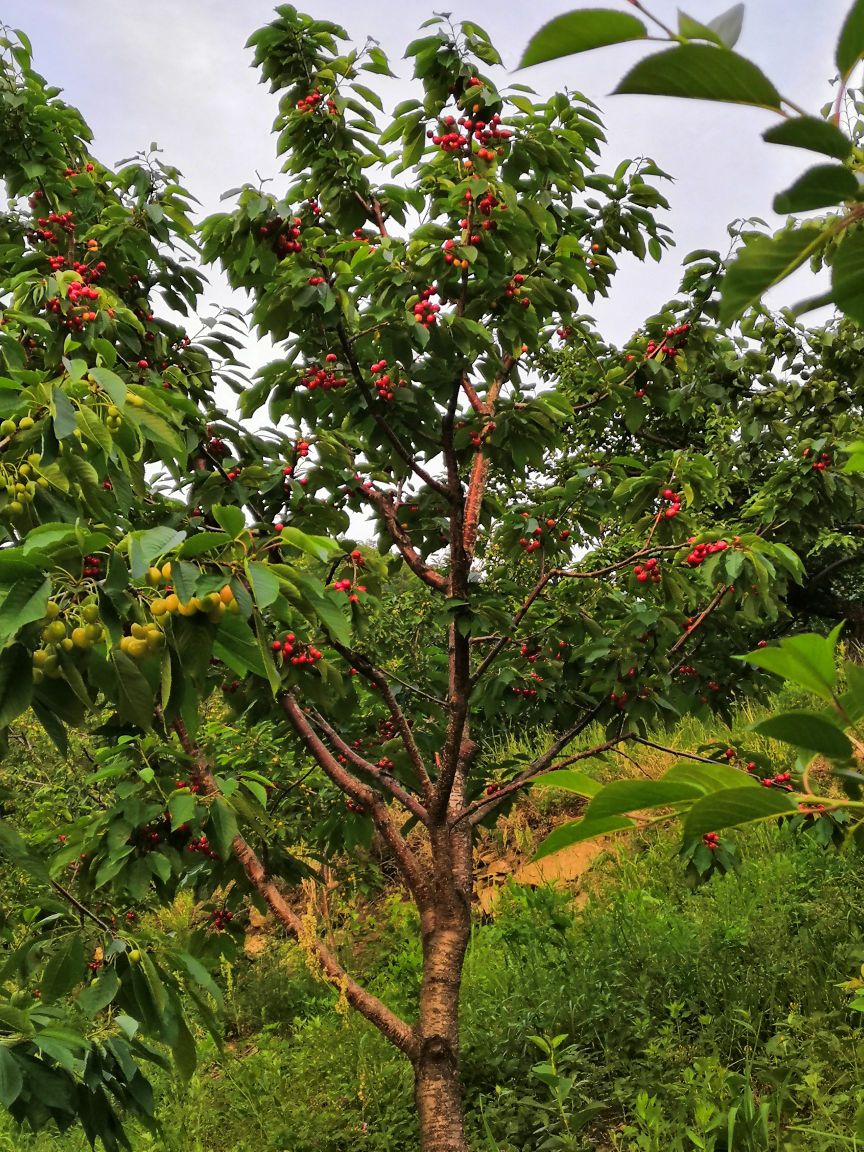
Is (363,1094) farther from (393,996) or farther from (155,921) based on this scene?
(155,921)

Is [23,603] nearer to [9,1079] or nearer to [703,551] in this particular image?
[9,1079]

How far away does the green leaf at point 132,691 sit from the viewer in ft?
4.30

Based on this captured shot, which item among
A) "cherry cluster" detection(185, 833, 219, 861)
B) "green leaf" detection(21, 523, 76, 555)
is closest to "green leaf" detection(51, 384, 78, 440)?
"green leaf" detection(21, 523, 76, 555)

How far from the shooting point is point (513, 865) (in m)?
6.30

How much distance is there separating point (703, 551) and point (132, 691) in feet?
6.98

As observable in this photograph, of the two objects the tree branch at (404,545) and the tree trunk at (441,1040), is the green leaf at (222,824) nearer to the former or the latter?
the tree trunk at (441,1040)

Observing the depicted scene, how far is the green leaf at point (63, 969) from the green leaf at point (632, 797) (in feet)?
6.65

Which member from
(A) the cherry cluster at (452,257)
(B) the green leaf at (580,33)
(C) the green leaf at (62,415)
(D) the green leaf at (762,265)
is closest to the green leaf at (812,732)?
(D) the green leaf at (762,265)

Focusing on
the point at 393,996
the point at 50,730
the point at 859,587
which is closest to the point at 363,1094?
the point at 393,996

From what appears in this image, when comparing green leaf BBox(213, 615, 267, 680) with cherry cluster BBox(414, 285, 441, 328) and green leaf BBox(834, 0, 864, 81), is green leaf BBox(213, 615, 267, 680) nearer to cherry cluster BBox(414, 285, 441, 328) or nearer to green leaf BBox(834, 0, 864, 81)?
green leaf BBox(834, 0, 864, 81)

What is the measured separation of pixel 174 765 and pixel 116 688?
150 centimetres

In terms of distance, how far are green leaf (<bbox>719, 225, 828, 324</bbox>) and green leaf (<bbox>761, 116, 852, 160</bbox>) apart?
0.03 metres

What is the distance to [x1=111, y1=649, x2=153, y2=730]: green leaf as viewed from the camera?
1.31 meters

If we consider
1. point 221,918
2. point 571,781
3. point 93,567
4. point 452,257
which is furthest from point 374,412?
point 571,781
